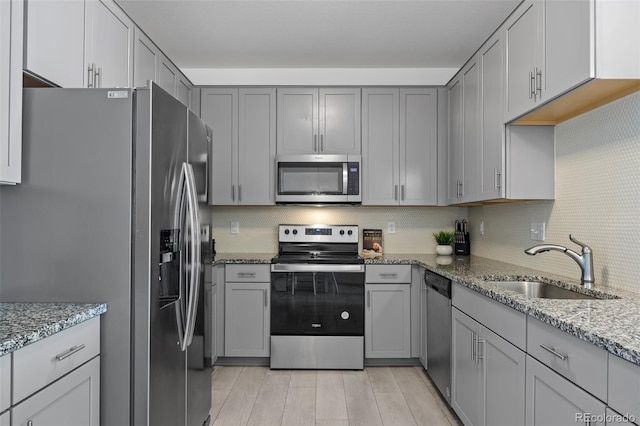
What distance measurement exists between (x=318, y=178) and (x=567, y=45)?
6.91ft

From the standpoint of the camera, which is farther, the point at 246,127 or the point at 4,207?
the point at 246,127

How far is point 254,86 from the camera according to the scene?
358 cm

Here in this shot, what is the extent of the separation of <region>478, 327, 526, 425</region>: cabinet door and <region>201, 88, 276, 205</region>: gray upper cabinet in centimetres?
220

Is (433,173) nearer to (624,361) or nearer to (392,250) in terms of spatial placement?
(392,250)

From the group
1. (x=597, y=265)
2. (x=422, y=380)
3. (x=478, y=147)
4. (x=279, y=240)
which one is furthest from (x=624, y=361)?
(x=279, y=240)

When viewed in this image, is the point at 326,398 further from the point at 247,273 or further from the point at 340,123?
the point at 340,123

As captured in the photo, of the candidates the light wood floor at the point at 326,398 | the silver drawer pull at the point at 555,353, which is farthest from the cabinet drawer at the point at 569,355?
the light wood floor at the point at 326,398

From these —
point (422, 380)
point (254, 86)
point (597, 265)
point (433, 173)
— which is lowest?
point (422, 380)

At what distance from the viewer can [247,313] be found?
333 centimetres

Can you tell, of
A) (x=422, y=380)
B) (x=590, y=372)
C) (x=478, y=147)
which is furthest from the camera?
(x=422, y=380)

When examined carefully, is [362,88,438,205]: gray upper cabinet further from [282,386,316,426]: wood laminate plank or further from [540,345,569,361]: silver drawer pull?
[540,345,569,361]: silver drawer pull

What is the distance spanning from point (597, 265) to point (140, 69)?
2.81 m

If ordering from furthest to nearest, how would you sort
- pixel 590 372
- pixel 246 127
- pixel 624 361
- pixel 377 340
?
1. pixel 246 127
2. pixel 377 340
3. pixel 590 372
4. pixel 624 361

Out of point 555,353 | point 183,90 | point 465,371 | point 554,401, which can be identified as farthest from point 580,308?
point 183,90
